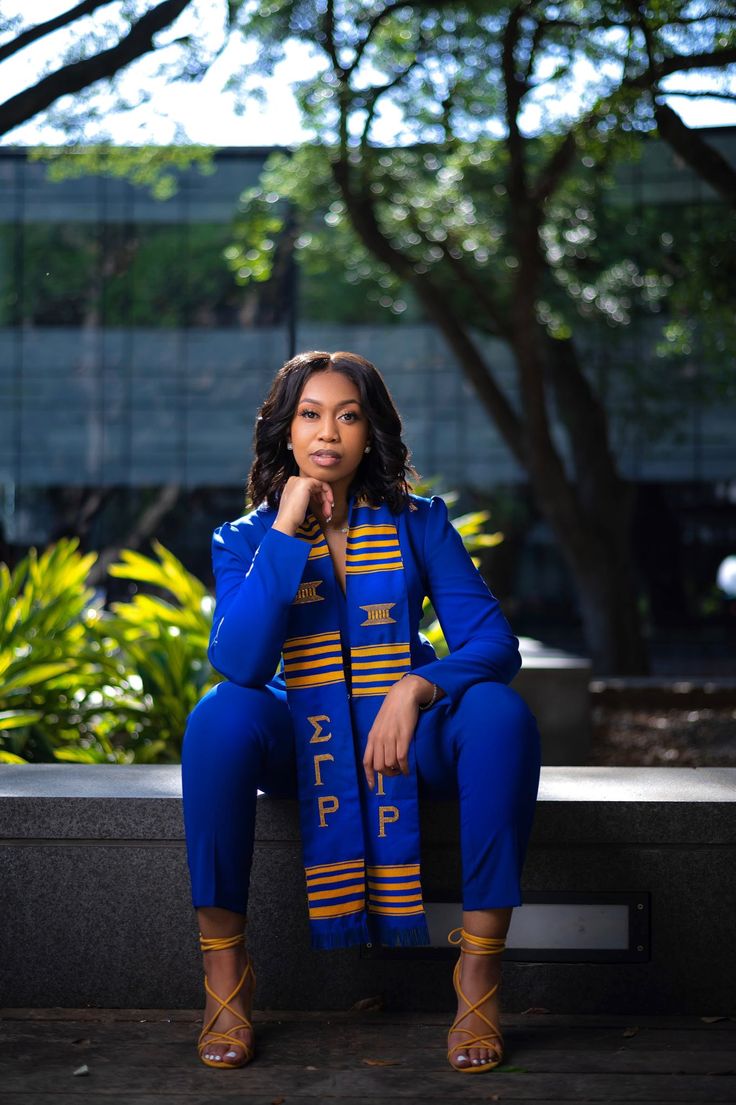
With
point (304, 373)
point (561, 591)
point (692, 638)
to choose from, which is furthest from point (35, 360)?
point (304, 373)

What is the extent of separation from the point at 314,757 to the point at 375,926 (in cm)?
38

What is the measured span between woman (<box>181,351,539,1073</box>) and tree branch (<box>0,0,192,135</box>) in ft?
12.1

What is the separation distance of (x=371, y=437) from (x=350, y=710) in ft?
2.01

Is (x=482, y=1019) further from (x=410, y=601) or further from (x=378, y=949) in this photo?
(x=410, y=601)

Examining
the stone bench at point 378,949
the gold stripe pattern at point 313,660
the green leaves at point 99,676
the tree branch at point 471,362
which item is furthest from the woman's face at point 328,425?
the tree branch at point 471,362

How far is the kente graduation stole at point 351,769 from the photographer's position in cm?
270

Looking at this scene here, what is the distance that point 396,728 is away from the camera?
8.62ft

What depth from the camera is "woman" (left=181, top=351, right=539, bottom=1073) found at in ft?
8.41

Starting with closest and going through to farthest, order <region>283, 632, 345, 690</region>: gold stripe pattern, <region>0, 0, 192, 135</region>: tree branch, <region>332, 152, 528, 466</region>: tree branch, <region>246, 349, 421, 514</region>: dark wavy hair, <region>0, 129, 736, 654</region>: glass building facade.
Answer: <region>283, 632, 345, 690</region>: gold stripe pattern
<region>246, 349, 421, 514</region>: dark wavy hair
<region>0, 0, 192, 135</region>: tree branch
<region>332, 152, 528, 466</region>: tree branch
<region>0, 129, 736, 654</region>: glass building facade

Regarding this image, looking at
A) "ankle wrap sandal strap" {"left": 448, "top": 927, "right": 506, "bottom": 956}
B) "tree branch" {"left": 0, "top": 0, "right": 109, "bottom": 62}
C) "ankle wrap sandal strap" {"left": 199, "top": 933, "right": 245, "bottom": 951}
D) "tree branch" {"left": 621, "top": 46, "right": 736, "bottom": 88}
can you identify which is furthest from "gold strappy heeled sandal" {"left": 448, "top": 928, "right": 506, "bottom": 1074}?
"tree branch" {"left": 621, "top": 46, "right": 736, "bottom": 88}

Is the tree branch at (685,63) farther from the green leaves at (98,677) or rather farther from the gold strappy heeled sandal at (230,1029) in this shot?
the gold strappy heeled sandal at (230,1029)

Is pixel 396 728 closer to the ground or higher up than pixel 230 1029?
higher up

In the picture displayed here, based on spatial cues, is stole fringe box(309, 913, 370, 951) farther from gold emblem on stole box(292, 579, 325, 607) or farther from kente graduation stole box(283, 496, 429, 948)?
gold emblem on stole box(292, 579, 325, 607)

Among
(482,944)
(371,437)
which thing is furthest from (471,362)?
(482,944)
